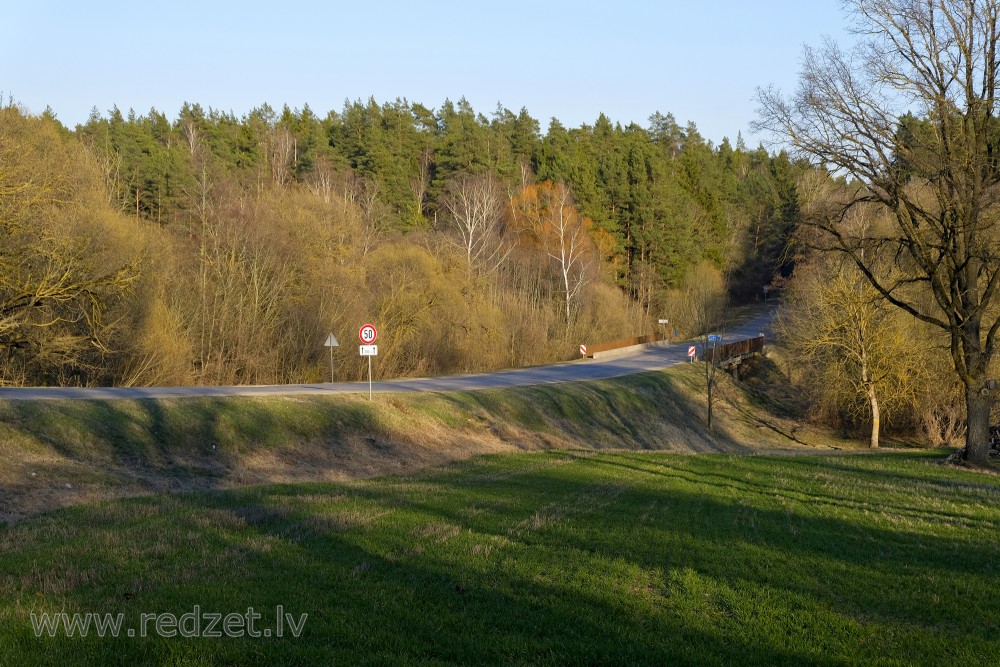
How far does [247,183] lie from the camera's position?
5991cm

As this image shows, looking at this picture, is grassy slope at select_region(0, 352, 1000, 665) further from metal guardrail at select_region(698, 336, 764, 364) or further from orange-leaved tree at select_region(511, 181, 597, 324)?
orange-leaved tree at select_region(511, 181, 597, 324)

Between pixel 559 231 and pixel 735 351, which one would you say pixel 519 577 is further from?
pixel 559 231

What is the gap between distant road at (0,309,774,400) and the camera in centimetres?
2436

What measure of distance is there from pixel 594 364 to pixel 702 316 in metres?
30.6

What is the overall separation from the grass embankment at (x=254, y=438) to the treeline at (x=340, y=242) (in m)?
9.42

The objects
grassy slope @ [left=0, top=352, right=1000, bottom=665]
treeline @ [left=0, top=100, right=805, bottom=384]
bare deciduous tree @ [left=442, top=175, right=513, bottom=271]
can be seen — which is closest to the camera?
grassy slope @ [left=0, top=352, right=1000, bottom=665]

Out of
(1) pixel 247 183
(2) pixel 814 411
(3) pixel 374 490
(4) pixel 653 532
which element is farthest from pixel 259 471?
(1) pixel 247 183

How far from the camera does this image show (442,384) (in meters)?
37.4

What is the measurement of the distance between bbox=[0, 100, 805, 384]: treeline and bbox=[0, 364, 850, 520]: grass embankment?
9.42 meters

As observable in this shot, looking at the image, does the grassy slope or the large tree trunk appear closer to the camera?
the grassy slope

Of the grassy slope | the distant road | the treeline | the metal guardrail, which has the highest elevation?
the treeline

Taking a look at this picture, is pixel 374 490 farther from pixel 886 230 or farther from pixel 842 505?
pixel 886 230

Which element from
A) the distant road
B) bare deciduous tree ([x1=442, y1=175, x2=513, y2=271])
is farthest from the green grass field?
bare deciduous tree ([x1=442, y1=175, x2=513, y2=271])

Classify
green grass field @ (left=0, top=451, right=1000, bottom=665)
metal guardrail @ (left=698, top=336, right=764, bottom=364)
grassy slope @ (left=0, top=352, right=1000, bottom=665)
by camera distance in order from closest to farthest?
green grass field @ (left=0, top=451, right=1000, bottom=665) < grassy slope @ (left=0, top=352, right=1000, bottom=665) < metal guardrail @ (left=698, top=336, right=764, bottom=364)
